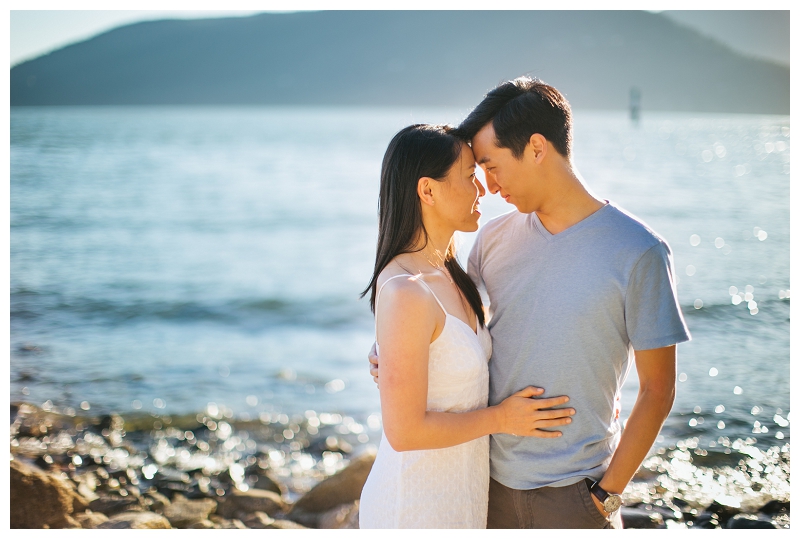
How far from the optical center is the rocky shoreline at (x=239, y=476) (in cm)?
421

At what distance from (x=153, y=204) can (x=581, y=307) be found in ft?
74.9

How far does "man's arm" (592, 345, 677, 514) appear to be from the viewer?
7.05ft

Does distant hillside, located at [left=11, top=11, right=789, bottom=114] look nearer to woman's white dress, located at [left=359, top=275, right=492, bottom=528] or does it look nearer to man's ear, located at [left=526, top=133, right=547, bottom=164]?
man's ear, located at [left=526, top=133, right=547, bottom=164]

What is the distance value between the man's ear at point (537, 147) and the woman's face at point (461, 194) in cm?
22

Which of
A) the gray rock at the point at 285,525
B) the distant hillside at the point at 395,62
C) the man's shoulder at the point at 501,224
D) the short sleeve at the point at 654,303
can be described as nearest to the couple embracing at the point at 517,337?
the short sleeve at the point at 654,303

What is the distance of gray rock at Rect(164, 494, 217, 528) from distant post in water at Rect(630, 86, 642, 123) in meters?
63.5

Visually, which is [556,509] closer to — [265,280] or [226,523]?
[226,523]

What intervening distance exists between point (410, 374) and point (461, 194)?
2.27ft

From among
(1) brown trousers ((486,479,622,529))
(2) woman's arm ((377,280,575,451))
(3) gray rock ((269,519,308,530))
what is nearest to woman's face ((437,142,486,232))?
(2) woman's arm ((377,280,575,451))

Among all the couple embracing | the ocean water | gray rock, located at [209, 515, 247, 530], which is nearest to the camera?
the couple embracing

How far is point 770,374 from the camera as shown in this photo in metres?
7.31

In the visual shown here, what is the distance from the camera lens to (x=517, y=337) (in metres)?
2.29
